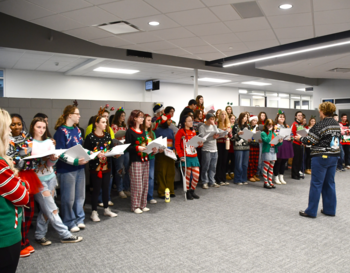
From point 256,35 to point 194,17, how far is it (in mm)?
1622

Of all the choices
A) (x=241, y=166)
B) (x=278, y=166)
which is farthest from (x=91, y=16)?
(x=278, y=166)

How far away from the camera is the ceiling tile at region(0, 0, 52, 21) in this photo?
12.4ft

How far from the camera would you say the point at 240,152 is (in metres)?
5.58

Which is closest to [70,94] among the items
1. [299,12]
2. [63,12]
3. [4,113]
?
[63,12]

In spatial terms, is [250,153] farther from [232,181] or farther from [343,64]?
[343,64]

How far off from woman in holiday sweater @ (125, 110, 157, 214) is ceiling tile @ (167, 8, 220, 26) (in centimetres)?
163

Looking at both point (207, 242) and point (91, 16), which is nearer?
point (207, 242)

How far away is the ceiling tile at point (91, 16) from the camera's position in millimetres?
3988

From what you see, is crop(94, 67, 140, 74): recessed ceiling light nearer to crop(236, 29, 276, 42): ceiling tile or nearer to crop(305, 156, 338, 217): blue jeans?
crop(236, 29, 276, 42): ceiling tile

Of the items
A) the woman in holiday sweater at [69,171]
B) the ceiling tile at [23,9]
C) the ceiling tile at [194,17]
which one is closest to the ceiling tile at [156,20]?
the ceiling tile at [194,17]

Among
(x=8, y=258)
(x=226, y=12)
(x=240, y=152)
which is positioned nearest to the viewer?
(x=8, y=258)

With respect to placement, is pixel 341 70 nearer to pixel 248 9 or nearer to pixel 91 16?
pixel 248 9

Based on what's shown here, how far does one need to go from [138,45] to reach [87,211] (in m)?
3.74

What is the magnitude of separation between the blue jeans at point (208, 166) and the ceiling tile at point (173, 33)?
226 cm
